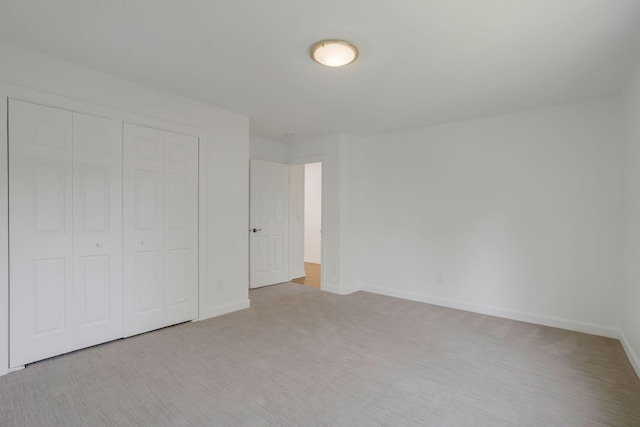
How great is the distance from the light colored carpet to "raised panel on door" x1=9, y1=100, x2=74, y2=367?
242 millimetres

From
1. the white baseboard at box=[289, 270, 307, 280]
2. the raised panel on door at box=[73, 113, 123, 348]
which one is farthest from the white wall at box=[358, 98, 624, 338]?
the raised panel on door at box=[73, 113, 123, 348]

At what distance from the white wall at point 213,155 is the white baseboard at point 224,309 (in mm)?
11

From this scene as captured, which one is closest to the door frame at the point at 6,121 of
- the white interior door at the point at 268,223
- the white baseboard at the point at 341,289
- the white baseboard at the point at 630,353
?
the white interior door at the point at 268,223

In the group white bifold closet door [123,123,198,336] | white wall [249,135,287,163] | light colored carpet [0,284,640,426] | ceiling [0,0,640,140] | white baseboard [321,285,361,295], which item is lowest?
light colored carpet [0,284,640,426]

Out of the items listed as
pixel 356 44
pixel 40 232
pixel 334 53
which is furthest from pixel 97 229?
pixel 356 44

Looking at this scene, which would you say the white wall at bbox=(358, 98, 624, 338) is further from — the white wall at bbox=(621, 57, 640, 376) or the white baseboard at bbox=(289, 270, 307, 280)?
the white baseboard at bbox=(289, 270, 307, 280)

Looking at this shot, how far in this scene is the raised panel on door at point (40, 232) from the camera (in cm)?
237

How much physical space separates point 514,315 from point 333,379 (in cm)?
257

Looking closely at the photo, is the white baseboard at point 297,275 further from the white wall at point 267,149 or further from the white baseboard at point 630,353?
the white baseboard at point 630,353

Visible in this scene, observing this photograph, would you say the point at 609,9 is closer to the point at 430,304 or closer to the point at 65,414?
the point at 430,304

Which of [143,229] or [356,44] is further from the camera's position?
[143,229]

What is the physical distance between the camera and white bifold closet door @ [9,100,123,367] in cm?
239

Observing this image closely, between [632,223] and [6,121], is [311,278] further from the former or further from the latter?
[6,121]

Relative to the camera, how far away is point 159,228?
3225mm
